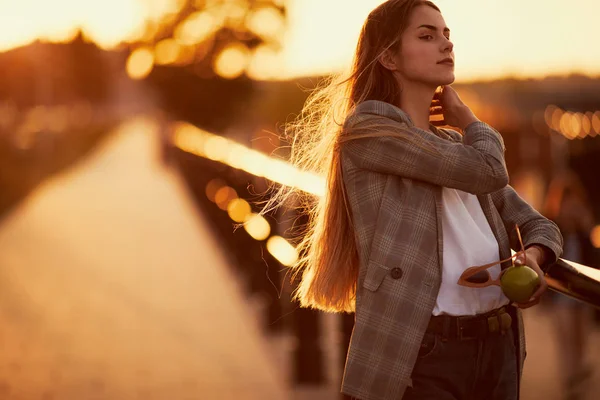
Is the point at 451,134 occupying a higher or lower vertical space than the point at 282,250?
lower

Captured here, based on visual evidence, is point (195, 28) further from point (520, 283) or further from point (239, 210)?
point (520, 283)

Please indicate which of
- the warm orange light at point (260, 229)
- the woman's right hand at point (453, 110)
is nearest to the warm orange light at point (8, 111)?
the warm orange light at point (260, 229)

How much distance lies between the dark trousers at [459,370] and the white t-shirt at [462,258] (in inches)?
3.3

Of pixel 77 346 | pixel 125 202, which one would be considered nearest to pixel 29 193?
pixel 125 202

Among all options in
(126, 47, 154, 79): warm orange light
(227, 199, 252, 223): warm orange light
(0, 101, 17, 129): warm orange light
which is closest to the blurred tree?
(126, 47, 154, 79): warm orange light

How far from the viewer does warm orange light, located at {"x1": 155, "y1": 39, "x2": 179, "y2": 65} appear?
158ft

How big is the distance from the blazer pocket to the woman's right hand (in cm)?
55

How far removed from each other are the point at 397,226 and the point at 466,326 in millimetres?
309

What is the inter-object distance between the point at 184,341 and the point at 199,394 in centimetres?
196

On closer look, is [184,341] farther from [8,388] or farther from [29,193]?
[29,193]

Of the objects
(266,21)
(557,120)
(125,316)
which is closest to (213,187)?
(125,316)

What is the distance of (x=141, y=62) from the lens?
50.0 metres

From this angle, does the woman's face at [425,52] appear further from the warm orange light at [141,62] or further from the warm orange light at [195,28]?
the warm orange light at [141,62]

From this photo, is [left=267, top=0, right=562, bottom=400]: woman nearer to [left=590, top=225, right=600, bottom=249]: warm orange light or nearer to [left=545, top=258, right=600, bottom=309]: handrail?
[left=545, top=258, right=600, bottom=309]: handrail
